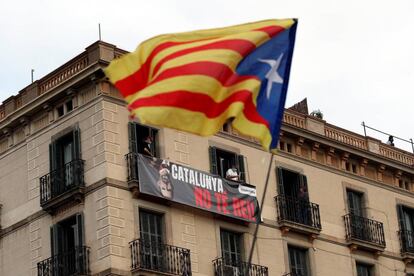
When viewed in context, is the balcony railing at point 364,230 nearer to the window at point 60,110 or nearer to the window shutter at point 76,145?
the window shutter at point 76,145

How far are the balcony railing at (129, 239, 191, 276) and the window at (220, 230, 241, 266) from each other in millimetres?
2203

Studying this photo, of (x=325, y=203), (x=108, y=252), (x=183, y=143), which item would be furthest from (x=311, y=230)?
(x=108, y=252)

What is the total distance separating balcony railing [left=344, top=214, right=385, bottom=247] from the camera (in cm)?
5342

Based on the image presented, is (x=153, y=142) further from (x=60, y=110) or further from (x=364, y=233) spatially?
(x=364, y=233)

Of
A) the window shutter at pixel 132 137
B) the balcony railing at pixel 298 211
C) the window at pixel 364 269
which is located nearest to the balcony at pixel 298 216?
the balcony railing at pixel 298 211

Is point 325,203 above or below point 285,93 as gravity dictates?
above

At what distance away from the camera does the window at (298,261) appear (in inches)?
→ 1998

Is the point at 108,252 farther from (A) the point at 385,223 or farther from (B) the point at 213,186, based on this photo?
(A) the point at 385,223

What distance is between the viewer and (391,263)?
55.0 metres

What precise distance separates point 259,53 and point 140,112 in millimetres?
3212

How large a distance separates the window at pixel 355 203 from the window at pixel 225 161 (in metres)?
6.49

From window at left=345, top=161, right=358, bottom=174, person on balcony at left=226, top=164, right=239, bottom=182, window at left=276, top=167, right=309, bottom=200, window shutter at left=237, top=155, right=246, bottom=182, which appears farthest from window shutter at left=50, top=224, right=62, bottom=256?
window at left=345, top=161, right=358, bottom=174

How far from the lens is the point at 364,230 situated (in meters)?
54.1

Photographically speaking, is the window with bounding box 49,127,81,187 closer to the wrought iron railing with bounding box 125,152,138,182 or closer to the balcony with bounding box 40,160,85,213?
the balcony with bounding box 40,160,85,213
